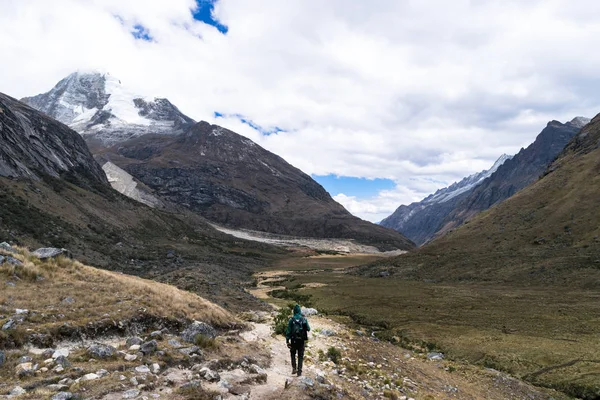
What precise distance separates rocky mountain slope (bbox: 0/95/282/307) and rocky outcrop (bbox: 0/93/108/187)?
1.10 feet

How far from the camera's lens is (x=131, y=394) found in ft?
39.2

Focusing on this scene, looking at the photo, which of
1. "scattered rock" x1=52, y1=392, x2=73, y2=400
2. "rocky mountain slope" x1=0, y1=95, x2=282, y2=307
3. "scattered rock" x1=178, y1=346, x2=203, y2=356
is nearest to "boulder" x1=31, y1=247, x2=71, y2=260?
"scattered rock" x1=178, y1=346, x2=203, y2=356

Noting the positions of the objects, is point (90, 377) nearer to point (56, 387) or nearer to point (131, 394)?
point (56, 387)

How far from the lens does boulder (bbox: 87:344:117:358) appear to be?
1498 centimetres

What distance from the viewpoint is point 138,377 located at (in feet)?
43.8

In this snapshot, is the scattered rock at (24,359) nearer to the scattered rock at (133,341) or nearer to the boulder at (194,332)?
the scattered rock at (133,341)

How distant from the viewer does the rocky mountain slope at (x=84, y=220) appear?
217 feet

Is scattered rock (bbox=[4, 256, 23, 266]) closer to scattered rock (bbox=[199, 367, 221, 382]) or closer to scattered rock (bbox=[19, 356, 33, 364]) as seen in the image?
scattered rock (bbox=[19, 356, 33, 364])

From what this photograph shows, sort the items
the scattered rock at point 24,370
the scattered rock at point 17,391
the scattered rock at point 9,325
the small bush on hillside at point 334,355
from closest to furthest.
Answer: the scattered rock at point 17,391, the scattered rock at point 24,370, the scattered rock at point 9,325, the small bush on hillside at point 334,355

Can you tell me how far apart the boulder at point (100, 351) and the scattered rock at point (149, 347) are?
1212 millimetres

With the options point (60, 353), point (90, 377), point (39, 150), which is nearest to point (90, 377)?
point (90, 377)

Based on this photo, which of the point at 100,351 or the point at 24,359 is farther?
the point at 100,351

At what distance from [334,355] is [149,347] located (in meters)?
10.9

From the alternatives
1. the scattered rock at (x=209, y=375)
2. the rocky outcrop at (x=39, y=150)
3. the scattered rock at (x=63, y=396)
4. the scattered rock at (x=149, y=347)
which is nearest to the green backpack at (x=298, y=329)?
the scattered rock at (x=209, y=375)
